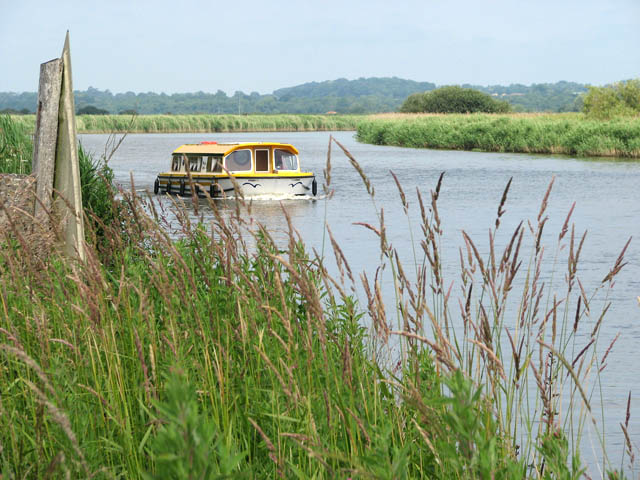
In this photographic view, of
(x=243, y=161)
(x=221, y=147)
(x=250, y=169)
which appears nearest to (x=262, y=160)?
(x=250, y=169)

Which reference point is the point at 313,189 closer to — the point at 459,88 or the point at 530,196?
the point at 530,196

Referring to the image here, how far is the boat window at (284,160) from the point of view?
23.7 m

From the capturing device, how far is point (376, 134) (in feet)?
198

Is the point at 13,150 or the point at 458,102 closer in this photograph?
the point at 13,150

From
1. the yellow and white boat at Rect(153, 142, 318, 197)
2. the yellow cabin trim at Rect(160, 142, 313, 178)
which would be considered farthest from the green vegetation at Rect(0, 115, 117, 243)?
the yellow and white boat at Rect(153, 142, 318, 197)

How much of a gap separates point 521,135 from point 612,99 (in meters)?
10.6

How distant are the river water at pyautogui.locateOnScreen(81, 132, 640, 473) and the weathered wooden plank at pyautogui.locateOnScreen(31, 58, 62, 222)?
1.80 meters

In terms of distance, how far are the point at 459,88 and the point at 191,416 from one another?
10036 centimetres

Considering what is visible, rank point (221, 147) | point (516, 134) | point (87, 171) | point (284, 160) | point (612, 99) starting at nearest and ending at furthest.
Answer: point (87, 171), point (221, 147), point (284, 160), point (516, 134), point (612, 99)

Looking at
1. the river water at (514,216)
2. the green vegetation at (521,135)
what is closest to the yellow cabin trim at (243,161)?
the river water at (514,216)

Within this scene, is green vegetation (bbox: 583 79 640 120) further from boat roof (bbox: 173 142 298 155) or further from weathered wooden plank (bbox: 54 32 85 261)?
weathered wooden plank (bbox: 54 32 85 261)

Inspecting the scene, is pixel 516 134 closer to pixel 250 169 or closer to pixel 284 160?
pixel 284 160

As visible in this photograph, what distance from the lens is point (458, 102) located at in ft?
→ 316

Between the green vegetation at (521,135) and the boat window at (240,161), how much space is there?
70.2 ft
